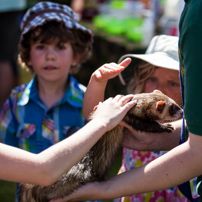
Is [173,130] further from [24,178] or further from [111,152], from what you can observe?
[24,178]

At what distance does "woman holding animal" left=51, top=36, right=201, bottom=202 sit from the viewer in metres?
1.62

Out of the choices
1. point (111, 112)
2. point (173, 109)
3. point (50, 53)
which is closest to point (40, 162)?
point (111, 112)

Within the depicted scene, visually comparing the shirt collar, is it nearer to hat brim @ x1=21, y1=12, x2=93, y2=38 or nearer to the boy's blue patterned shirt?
the boy's blue patterned shirt

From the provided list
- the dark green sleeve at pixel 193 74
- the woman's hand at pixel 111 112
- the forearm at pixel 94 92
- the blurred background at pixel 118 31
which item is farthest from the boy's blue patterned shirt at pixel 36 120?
the blurred background at pixel 118 31

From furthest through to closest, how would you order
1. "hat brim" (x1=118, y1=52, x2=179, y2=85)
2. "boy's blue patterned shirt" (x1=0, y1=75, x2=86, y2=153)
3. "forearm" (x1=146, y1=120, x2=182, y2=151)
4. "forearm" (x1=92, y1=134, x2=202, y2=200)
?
"boy's blue patterned shirt" (x1=0, y1=75, x2=86, y2=153) → "hat brim" (x1=118, y1=52, x2=179, y2=85) → "forearm" (x1=146, y1=120, x2=182, y2=151) → "forearm" (x1=92, y1=134, x2=202, y2=200)

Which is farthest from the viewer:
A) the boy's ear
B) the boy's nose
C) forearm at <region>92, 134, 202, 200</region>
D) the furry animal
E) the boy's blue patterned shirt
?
the boy's ear

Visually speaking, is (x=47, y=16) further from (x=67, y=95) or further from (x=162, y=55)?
(x=162, y=55)

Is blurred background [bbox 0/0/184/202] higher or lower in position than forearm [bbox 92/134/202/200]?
lower

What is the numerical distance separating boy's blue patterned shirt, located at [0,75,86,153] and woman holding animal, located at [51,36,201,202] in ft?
1.61

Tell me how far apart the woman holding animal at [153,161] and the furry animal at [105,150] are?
0.19 ft

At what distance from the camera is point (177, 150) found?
1624mm

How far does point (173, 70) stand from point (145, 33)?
3.75 m

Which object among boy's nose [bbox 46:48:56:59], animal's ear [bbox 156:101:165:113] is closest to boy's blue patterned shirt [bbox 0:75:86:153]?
boy's nose [bbox 46:48:56:59]

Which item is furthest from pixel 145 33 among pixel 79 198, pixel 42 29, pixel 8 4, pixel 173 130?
pixel 79 198
